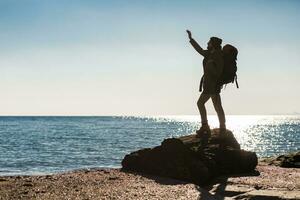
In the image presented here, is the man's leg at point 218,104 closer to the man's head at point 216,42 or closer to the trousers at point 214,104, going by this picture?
the trousers at point 214,104

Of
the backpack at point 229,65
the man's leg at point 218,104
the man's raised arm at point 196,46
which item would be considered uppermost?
the man's raised arm at point 196,46

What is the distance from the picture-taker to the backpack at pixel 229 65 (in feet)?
64.8

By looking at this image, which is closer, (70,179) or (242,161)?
(70,179)

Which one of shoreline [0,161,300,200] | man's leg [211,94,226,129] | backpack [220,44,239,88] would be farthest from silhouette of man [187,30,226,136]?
shoreline [0,161,300,200]

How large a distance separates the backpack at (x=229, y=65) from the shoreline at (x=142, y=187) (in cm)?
423

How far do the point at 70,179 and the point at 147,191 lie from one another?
396cm

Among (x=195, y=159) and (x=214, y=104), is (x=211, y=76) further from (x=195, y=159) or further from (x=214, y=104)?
(x=195, y=159)

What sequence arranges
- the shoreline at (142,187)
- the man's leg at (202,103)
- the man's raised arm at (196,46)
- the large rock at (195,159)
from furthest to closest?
the man's leg at (202,103) → the man's raised arm at (196,46) → the large rock at (195,159) → the shoreline at (142,187)

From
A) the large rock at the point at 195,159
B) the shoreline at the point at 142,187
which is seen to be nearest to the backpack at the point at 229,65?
the large rock at the point at 195,159

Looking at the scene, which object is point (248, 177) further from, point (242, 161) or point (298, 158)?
point (298, 158)

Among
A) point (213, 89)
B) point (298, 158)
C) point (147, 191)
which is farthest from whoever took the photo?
point (298, 158)

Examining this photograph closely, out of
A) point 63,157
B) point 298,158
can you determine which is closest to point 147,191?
point 298,158

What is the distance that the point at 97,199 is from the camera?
14219 mm

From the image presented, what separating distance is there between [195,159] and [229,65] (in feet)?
15.0
